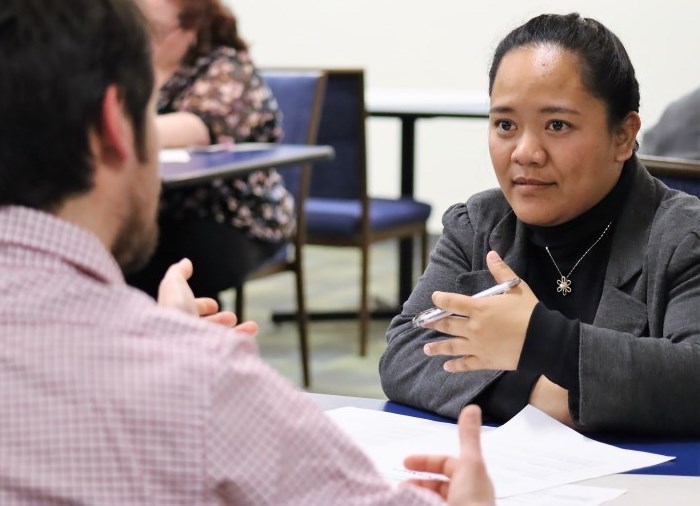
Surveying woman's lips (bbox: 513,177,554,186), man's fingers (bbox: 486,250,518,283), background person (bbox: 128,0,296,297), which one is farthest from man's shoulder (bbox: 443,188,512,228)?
background person (bbox: 128,0,296,297)

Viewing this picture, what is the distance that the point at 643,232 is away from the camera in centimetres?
159

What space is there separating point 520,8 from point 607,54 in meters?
4.29

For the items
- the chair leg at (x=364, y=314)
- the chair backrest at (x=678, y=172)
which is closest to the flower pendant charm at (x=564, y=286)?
the chair backrest at (x=678, y=172)

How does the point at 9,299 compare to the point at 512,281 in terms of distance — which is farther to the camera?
the point at 512,281

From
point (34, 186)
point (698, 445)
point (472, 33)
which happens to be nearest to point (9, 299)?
point (34, 186)

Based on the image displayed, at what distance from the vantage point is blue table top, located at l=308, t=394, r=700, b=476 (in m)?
1.26

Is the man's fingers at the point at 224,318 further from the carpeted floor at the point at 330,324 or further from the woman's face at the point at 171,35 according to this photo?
the carpeted floor at the point at 330,324

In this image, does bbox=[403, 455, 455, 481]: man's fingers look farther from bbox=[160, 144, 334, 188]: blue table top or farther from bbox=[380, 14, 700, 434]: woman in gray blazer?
bbox=[160, 144, 334, 188]: blue table top

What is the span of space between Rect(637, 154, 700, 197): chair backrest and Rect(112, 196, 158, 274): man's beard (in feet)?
3.94

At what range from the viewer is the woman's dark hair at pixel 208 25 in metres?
3.39

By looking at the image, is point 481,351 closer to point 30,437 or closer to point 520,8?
point 30,437

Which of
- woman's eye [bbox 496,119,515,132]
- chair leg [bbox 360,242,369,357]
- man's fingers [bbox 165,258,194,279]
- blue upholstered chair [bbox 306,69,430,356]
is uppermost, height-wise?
woman's eye [bbox 496,119,515,132]

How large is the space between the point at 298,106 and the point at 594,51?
91.2 inches

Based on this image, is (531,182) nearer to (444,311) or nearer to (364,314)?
(444,311)
